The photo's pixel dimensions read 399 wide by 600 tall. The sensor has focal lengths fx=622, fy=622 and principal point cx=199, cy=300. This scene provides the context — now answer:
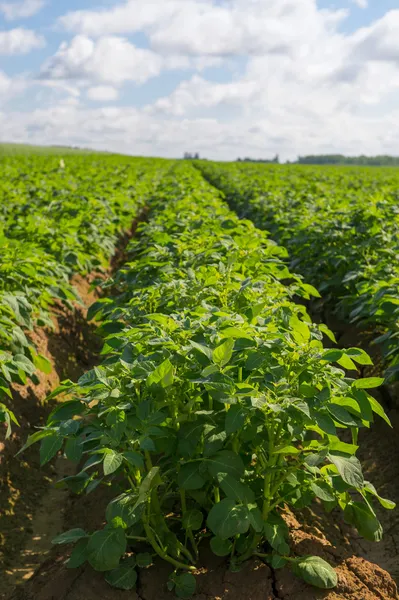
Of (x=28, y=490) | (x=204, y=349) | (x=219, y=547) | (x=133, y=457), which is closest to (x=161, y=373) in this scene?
(x=204, y=349)

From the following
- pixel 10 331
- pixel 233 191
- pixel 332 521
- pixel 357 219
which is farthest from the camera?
pixel 233 191

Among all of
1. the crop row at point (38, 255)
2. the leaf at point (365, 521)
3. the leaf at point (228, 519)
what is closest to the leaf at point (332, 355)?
the leaf at point (228, 519)

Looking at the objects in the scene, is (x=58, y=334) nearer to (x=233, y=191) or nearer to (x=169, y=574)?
(x=169, y=574)

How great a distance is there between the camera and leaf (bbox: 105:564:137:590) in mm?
2723

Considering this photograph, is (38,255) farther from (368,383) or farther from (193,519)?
(368,383)

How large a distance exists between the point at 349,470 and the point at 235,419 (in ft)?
1.74

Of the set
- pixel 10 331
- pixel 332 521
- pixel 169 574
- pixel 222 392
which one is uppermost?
pixel 222 392

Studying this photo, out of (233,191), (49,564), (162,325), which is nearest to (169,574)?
(49,564)

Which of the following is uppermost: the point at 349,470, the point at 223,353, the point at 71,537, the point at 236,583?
the point at 223,353

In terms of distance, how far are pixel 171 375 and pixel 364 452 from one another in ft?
9.40

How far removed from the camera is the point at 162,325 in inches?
121

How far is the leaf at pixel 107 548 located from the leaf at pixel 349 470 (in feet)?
3.08

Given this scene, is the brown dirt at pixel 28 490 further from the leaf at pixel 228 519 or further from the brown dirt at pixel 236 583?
the leaf at pixel 228 519

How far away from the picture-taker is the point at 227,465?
263 centimetres
